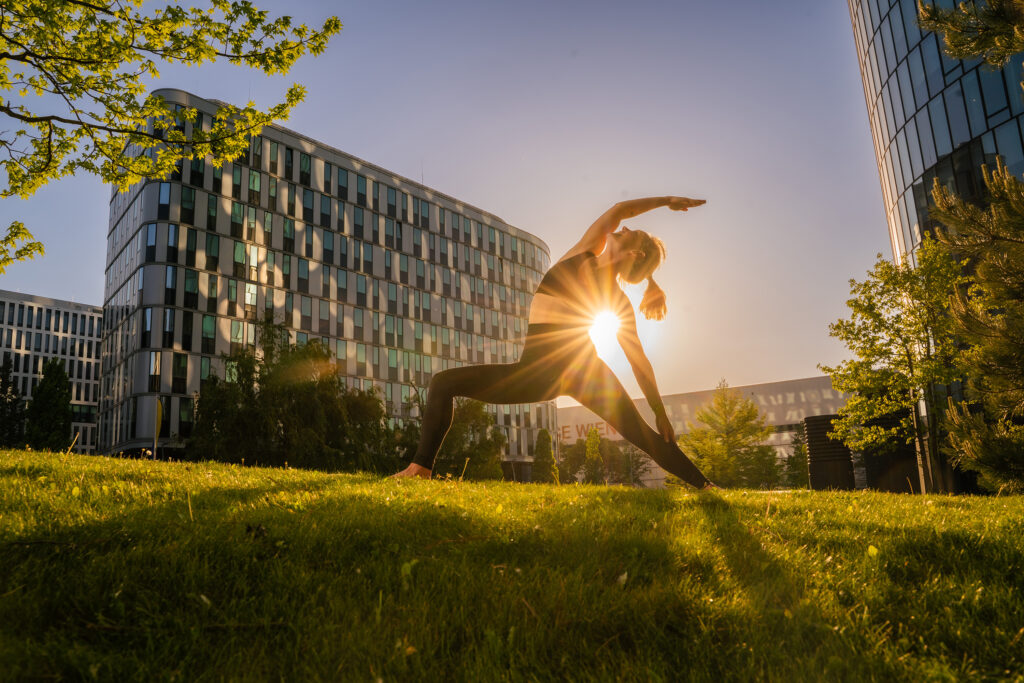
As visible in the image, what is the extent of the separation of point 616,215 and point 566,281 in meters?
1.00

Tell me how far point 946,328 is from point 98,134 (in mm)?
24816

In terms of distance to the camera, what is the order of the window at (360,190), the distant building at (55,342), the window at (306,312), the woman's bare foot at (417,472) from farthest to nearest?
the distant building at (55,342), the window at (360,190), the window at (306,312), the woman's bare foot at (417,472)

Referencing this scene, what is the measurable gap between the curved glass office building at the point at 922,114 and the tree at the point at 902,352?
1.22 metres

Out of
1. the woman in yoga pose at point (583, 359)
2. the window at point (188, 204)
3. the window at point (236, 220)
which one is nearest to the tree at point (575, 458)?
the window at point (236, 220)

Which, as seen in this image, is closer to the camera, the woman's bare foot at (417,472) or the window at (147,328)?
the woman's bare foot at (417,472)

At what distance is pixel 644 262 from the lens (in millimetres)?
7375

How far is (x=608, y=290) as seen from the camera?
709 centimetres

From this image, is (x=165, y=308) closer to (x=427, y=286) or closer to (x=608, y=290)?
(x=427, y=286)

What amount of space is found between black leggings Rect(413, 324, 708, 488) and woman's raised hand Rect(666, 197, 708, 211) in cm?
178

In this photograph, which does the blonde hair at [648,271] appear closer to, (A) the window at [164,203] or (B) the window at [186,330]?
(B) the window at [186,330]

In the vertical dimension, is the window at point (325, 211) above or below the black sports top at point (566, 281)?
above

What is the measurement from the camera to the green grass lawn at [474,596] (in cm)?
231

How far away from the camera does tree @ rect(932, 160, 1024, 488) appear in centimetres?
847

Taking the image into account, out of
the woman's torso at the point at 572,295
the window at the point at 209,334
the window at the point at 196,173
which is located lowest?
the woman's torso at the point at 572,295
